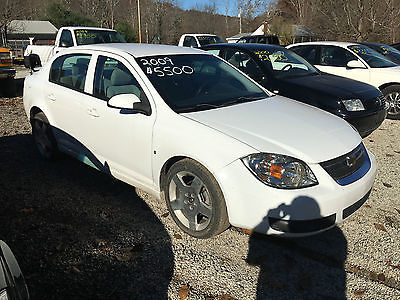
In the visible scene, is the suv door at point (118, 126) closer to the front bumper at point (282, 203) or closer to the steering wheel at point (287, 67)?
the front bumper at point (282, 203)

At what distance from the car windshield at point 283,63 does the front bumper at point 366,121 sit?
1.31 metres

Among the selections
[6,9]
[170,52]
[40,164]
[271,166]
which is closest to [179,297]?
[271,166]

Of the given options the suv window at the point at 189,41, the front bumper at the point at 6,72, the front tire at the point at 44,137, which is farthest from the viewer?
the suv window at the point at 189,41

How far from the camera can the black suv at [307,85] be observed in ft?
17.5

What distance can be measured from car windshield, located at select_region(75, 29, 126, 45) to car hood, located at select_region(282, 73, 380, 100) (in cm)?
824

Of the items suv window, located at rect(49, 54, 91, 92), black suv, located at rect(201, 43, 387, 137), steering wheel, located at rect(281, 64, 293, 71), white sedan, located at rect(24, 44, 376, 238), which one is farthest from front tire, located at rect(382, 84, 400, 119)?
suv window, located at rect(49, 54, 91, 92)

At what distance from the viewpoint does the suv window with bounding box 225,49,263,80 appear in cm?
596

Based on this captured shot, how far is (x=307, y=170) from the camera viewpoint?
2713 mm

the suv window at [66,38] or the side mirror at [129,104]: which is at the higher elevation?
the suv window at [66,38]

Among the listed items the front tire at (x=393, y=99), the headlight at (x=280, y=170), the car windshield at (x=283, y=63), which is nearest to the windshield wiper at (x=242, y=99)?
the headlight at (x=280, y=170)

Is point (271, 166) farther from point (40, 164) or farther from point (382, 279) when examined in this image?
point (40, 164)

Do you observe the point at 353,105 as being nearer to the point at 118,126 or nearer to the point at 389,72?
the point at 389,72

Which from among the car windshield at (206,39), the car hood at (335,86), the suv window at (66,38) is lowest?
the car hood at (335,86)

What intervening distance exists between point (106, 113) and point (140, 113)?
0.51 meters
